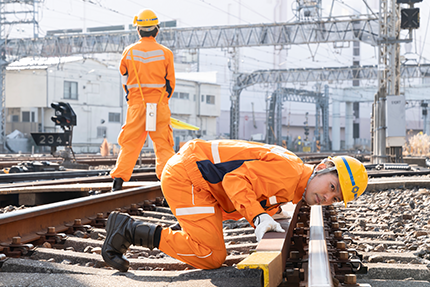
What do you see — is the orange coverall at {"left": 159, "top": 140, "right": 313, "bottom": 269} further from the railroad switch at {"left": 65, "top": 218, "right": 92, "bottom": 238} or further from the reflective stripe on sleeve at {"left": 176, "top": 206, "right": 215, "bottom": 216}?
the railroad switch at {"left": 65, "top": 218, "right": 92, "bottom": 238}

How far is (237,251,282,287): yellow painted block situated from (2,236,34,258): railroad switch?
1.60 meters

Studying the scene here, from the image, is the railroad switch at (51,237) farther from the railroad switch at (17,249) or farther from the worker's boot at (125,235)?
the worker's boot at (125,235)

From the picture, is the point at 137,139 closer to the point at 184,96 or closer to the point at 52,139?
the point at 52,139

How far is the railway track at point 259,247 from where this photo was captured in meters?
2.50

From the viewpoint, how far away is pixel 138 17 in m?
5.97

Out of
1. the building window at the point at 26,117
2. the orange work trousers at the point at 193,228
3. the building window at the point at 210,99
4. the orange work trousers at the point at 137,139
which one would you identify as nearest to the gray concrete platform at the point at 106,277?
the orange work trousers at the point at 193,228

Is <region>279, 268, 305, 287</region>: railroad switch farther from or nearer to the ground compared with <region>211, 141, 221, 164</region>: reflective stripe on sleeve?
nearer to the ground

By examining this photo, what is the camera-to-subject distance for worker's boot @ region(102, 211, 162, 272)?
288cm

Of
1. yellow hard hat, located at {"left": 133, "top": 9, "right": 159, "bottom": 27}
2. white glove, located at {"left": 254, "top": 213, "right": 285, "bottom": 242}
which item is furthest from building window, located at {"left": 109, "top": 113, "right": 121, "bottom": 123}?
white glove, located at {"left": 254, "top": 213, "right": 285, "bottom": 242}

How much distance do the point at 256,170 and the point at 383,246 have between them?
1.27 meters

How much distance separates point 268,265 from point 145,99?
Answer: 387 centimetres

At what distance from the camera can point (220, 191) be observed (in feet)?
10.1

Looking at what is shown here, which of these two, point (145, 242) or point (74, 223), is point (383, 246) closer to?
point (145, 242)

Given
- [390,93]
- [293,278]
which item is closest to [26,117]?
[390,93]
